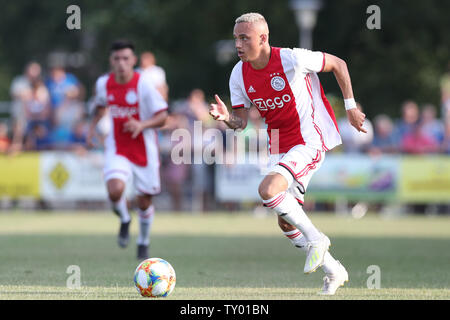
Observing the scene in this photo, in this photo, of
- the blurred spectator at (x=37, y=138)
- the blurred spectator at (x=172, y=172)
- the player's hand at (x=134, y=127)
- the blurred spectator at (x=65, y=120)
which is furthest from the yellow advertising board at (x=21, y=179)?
the player's hand at (x=134, y=127)

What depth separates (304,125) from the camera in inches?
346

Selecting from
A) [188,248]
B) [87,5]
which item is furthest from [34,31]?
[188,248]

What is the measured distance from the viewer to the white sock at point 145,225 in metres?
11.9

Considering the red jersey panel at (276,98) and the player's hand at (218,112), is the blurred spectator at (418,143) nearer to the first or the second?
the red jersey panel at (276,98)

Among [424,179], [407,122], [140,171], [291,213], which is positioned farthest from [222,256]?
[407,122]

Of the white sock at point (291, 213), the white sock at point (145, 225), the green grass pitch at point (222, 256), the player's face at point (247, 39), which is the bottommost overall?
the green grass pitch at point (222, 256)

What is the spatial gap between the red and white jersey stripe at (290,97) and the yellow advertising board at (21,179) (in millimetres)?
13064

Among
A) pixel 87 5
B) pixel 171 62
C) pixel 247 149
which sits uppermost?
pixel 87 5

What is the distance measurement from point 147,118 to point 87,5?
23.9 m

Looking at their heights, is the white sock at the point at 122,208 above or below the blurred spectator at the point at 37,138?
below

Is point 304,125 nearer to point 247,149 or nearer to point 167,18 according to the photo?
point 247,149

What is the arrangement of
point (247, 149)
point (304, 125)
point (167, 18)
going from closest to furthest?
1. point (304, 125)
2. point (247, 149)
3. point (167, 18)

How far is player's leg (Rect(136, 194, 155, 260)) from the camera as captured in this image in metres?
11.8
